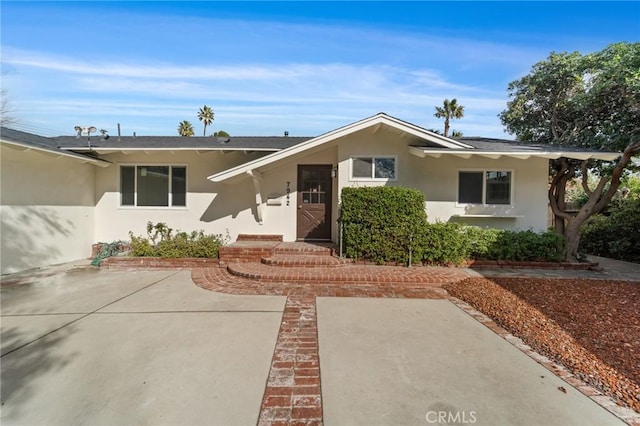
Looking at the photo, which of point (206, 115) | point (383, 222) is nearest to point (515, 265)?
point (383, 222)

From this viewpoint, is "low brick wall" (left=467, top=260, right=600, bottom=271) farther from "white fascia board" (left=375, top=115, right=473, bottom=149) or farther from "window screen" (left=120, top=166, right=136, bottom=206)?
"window screen" (left=120, top=166, right=136, bottom=206)

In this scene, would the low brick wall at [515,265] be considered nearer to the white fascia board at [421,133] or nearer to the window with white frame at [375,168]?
the white fascia board at [421,133]

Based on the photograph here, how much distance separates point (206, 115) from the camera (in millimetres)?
→ 33875

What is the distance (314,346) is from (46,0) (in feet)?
31.6

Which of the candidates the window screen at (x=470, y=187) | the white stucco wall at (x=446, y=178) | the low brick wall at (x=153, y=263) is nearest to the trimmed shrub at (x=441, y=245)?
the white stucco wall at (x=446, y=178)

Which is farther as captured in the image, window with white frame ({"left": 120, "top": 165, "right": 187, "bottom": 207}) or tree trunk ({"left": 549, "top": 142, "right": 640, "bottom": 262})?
window with white frame ({"left": 120, "top": 165, "right": 187, "bottom": 207})

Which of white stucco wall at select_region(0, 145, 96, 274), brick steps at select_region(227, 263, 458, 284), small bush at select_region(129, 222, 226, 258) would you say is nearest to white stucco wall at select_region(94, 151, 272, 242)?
white stucco wall at select_region(0, 145, 96, 274)

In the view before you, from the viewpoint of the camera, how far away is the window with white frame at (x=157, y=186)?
354 inches

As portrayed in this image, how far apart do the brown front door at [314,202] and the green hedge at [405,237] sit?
1743 mm

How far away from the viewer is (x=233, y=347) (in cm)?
318

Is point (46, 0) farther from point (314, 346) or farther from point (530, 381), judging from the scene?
point (530, 381)

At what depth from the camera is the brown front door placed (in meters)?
8.80

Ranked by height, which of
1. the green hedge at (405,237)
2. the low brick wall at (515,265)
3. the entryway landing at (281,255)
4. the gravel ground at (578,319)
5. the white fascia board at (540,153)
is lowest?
the gravel ground at (578,319)

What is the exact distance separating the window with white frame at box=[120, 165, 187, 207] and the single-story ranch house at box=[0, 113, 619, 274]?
0.03 meters
